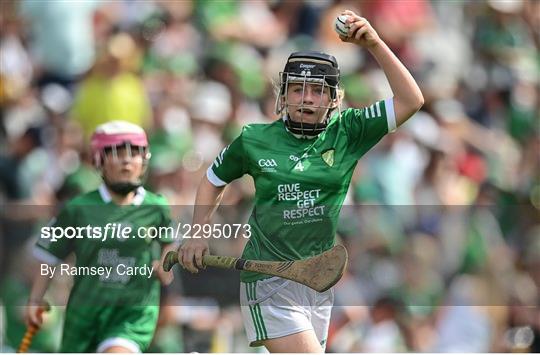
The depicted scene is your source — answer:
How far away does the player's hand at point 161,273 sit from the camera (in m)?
8.42

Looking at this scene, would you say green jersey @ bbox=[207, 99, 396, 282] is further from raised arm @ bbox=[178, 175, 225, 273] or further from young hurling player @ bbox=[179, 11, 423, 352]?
raised arm @ bbox=[178, 175, 225, 273]

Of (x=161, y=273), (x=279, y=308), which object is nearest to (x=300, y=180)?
(x=279, y=308)

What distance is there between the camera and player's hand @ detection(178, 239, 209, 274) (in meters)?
7.32

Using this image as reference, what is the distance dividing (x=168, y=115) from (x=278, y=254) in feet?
15.0

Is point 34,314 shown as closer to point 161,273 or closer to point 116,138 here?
point 161,273

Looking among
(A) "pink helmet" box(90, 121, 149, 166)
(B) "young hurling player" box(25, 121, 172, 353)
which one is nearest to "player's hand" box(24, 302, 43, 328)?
(B) "young hurling player" box(25, 121, 172, 353)

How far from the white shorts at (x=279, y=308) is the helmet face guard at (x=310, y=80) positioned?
2.43 feet

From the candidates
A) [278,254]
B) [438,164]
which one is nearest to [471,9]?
[438,164]

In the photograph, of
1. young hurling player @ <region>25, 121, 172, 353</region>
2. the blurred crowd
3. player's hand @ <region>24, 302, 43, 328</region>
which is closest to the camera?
young hurling player @ <region>25, 121, 172, 353</region>

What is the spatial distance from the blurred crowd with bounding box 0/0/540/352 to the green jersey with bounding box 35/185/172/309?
970 millimetres

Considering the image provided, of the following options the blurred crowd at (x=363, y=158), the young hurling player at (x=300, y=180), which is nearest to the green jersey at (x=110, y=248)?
the blurred crowd at (x=363, y=158)

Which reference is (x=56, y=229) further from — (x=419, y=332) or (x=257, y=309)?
(x=419, y=332)

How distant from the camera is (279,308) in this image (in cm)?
729

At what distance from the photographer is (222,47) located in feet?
40.2
